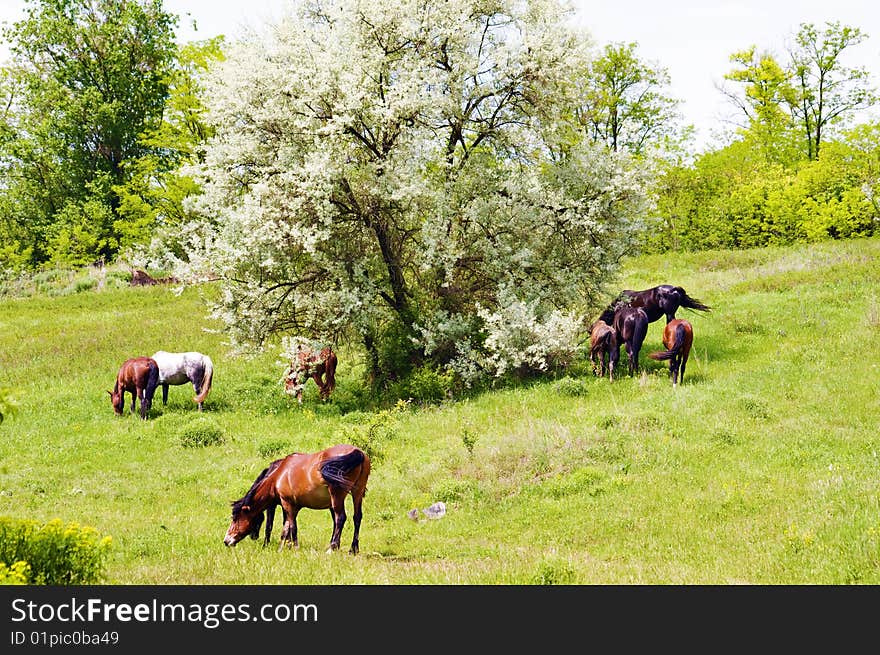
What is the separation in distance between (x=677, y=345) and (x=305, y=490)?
13.4 m

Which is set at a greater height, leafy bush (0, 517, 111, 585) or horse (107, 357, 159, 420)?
leafy bush (0, 517, 111, 585)

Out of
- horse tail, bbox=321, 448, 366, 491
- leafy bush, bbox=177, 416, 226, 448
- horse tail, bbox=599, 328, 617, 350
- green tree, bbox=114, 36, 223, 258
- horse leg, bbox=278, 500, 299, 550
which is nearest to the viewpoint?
horse tail, bbox=321, 448, 366, 491

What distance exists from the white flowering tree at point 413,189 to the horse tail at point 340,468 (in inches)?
496

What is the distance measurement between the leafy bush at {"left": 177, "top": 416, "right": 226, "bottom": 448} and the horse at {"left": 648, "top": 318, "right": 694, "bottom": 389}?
1258 cm

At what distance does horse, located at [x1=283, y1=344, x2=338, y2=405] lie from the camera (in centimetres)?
2500

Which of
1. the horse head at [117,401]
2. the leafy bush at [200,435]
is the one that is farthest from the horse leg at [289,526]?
the horse head at [117,401]

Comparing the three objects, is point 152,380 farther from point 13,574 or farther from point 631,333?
point 13,574

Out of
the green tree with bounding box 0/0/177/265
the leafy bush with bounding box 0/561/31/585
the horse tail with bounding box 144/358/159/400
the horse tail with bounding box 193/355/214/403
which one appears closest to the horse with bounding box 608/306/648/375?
the horse tail with bounding box 193/355/214/403

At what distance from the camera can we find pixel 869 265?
32625mm

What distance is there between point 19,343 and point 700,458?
31316 mm

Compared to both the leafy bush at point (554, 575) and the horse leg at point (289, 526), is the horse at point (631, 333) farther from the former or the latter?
the leafy bush at point (554, 575)

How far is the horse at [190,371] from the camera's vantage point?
957 inches

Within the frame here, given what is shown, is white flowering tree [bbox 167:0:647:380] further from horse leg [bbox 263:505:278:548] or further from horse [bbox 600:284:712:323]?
horse leg [bbox 263:505:278:548]
